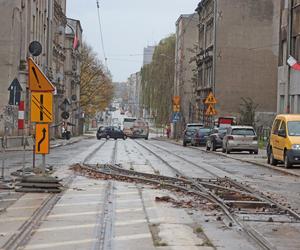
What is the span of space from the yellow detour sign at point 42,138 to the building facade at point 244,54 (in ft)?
169

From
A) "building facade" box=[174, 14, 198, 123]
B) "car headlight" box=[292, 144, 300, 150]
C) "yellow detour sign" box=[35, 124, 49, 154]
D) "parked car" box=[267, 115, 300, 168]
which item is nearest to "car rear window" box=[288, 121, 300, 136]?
"parked car" box=[267, 115, 300, 168]

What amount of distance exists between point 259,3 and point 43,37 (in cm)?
2161

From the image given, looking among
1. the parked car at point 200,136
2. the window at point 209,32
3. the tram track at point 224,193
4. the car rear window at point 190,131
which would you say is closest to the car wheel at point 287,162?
the tram track at point 224,193

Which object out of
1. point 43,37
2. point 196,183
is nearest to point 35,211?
point 196,183

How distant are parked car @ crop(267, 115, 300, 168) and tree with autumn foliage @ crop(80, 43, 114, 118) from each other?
3013 inches

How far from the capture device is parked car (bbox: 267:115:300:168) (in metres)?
26.1

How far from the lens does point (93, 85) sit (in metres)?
109

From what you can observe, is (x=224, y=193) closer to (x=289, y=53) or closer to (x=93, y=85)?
(x=289, y=53)

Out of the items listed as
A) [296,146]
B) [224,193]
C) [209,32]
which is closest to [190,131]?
[209,32]

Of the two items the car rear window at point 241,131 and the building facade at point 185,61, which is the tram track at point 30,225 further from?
the building facade at point 185,61

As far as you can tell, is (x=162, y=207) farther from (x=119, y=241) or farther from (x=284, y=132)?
(x=284, y=132)

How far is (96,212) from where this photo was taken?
1268 centimetres

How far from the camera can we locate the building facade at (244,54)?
68.2 m

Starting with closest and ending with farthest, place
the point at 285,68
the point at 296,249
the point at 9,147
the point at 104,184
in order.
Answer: the point at 296,249 → the point at 104,184 → the point at 9,147 → the point at 285,68
